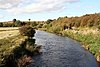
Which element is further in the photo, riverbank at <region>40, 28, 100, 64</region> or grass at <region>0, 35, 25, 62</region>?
riverbank at <region>40, 28, 100, 64</region>

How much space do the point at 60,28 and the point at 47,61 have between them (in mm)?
72349

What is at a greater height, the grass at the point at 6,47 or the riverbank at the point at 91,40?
the grass at the point at 6,47

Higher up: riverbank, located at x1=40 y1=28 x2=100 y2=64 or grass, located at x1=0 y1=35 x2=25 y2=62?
grass, located at x1=0 y1=35 x2=25 y2=62

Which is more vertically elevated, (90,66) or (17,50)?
(17,50)

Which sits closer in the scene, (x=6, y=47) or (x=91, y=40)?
(x=6, y=47)

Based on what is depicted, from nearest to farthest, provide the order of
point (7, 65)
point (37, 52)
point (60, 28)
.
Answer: point (7, 65) < point (37, 52) < point (60, 28)

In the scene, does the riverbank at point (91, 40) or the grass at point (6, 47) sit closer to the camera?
the grass at point (6, 47)

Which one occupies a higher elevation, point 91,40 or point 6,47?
point 6,47

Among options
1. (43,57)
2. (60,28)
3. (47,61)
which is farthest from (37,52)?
(60,28)

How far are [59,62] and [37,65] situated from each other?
179 inches

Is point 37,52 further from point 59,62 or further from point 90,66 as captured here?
point 90,66

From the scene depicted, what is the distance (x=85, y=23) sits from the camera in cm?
11512

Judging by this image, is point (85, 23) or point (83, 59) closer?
point (83, 59)

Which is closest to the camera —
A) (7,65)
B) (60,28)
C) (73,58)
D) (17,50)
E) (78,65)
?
(7,65)
